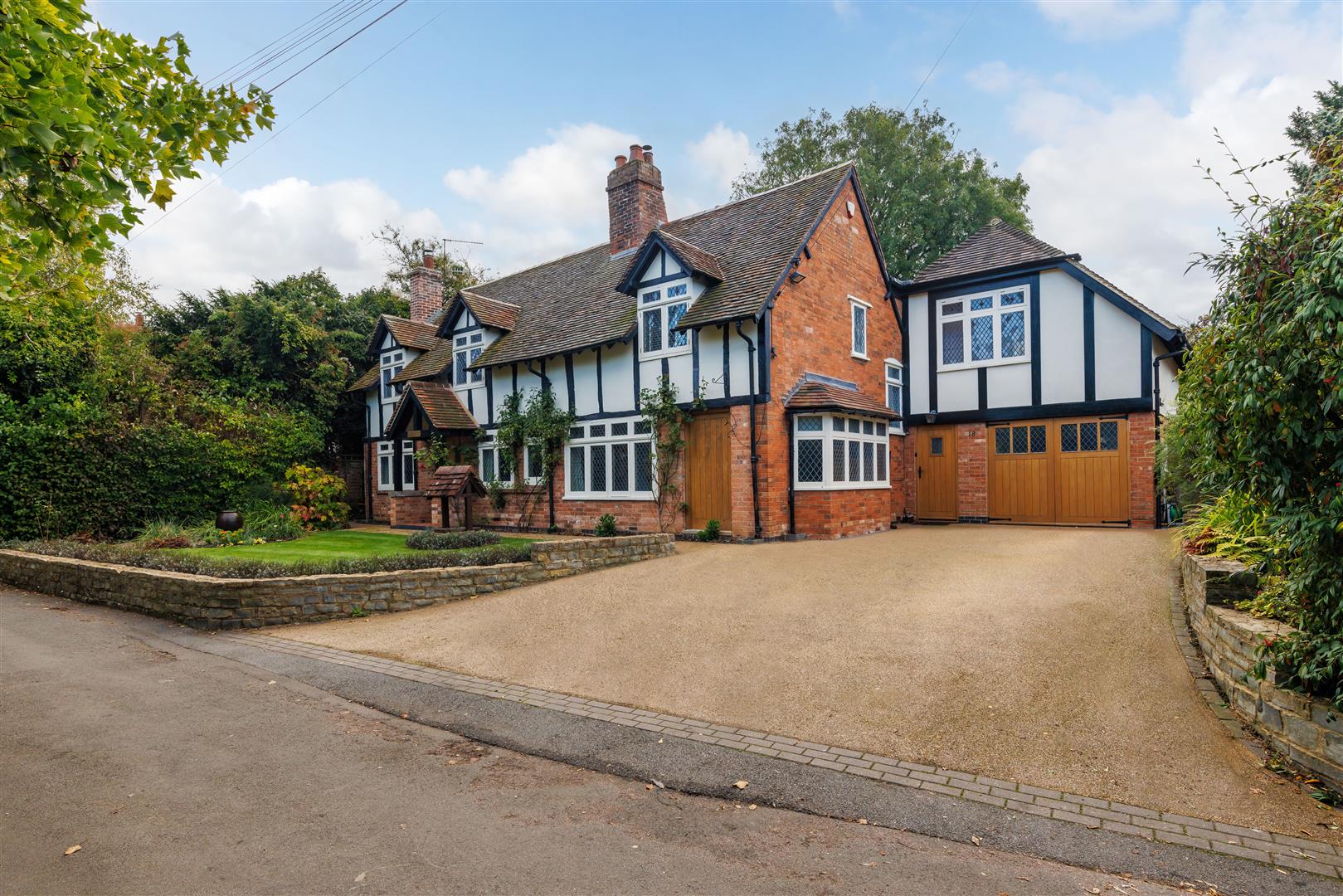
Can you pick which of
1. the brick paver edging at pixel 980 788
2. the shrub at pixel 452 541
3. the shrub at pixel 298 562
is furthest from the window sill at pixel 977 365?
the brick paver edging at pixel 980 788

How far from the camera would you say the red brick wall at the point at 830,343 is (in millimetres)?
14203

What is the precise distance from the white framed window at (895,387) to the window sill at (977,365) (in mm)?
999

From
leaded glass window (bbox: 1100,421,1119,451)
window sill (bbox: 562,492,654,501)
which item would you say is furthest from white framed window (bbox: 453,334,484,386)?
leaded glass window (bbox: 1100,421,1119,451)

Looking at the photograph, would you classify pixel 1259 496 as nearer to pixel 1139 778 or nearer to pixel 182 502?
pixel 1139 778

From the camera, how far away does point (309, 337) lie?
23.6 metres

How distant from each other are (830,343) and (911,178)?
18313mm

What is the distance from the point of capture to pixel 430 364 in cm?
2228

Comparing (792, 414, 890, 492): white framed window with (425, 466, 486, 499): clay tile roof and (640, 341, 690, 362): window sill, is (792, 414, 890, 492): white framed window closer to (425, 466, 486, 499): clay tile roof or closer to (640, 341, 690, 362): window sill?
(640, 341, 690, 362): window sill

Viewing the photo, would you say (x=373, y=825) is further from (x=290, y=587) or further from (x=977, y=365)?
(x=977, y=365)

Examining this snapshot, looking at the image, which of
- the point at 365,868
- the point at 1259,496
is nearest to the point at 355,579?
the point at 365,868

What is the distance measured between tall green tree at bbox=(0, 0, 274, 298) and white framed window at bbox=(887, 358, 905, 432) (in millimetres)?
14816

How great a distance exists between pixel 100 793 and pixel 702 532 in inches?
443

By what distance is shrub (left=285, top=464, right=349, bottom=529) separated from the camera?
2022 cm

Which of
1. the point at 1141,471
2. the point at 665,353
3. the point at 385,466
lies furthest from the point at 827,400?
the point at 385,466
